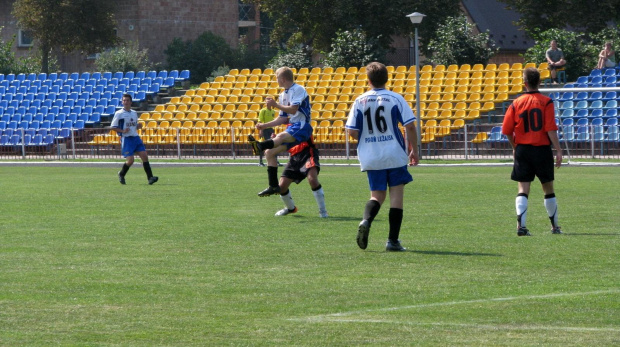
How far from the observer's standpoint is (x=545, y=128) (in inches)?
466

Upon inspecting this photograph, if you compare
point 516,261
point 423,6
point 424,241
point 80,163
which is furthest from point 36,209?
point 423,6

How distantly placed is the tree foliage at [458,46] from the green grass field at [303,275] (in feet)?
81.7

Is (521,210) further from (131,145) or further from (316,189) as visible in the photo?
(131,145)

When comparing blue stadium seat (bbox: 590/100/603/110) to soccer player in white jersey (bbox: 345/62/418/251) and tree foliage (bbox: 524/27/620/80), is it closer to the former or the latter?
tree foliage (bbox: 524/27/620/80)

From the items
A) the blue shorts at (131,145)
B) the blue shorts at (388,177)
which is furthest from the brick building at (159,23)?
the blue shorts at (388,177)

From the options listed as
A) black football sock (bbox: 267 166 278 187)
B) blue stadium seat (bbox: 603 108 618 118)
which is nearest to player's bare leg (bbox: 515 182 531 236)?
black football sock (bbox: 267 166 278 187)

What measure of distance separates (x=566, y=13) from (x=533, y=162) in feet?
115

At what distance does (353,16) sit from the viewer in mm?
50406

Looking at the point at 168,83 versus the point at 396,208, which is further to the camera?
the point at 168,83

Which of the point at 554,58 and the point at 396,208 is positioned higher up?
the point at 554,58

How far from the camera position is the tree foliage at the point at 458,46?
42.0m

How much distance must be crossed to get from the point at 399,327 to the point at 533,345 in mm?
915

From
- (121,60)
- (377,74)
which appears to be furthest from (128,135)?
(121,60)

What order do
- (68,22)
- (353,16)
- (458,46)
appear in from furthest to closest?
(68,22)
(353,16)
(458,46)
